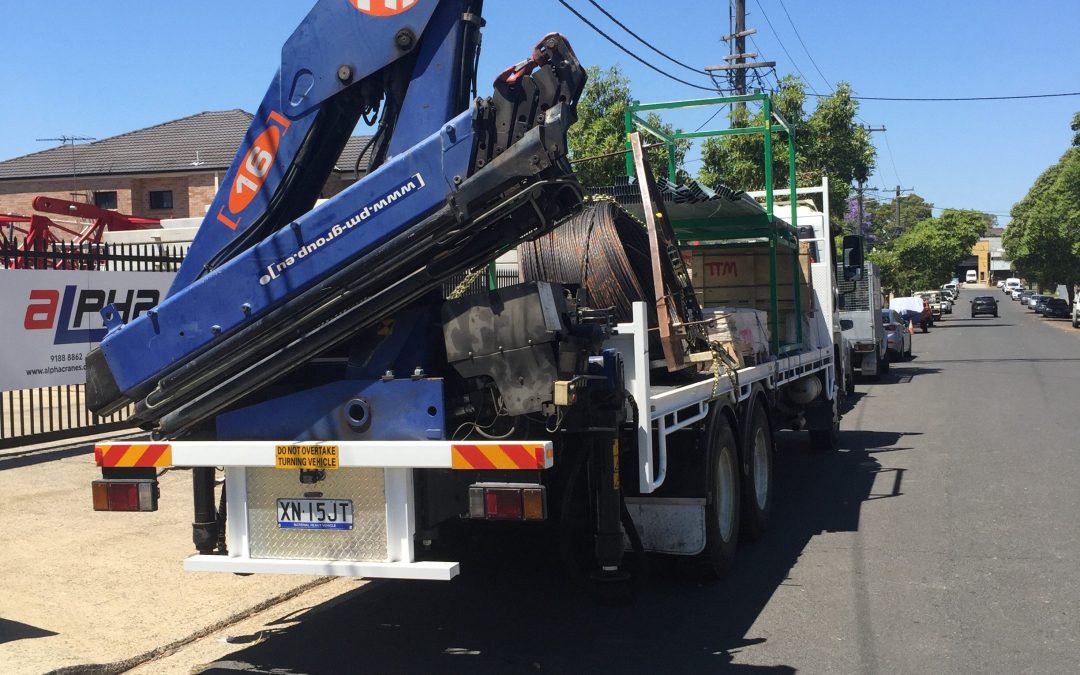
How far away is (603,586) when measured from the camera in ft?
18.1

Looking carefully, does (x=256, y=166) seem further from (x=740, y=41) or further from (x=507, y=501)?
(x=740, y=41)

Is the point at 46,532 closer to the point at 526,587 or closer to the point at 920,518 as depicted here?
the point at 526,587

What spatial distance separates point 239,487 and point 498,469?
1.38m

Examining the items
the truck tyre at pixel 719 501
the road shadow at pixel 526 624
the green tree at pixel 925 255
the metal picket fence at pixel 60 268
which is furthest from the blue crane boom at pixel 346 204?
the green tree at pixel 925 255

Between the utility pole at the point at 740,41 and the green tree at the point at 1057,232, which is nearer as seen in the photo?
the utility pole at the point at 740,41

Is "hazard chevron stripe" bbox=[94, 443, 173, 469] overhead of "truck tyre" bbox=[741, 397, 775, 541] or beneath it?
overhead

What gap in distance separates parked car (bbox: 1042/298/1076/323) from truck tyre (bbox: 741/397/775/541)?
5727 centimetres

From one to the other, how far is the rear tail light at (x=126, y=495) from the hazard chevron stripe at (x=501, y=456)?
1.71m

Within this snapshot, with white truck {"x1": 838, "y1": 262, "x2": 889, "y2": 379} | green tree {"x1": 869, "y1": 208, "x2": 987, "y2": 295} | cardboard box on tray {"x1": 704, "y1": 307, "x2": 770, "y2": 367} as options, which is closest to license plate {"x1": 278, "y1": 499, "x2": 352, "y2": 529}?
cardboard box on tray {"x1": 704, "y1": 307, "x2": 770, "y2": 367}

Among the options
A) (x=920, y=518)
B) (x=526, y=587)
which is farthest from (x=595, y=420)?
(x=920, y=518)

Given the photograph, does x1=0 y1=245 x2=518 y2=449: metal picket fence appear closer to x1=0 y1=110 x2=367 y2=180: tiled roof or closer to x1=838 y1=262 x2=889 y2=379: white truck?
x1=838 y1=262 x2=889 y2=379: white truck

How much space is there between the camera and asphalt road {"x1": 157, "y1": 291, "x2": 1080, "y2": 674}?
5625 mm

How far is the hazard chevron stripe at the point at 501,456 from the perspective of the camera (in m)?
4.93

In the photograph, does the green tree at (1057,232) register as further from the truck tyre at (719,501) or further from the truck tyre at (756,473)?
the truck tyre at (719,501)
